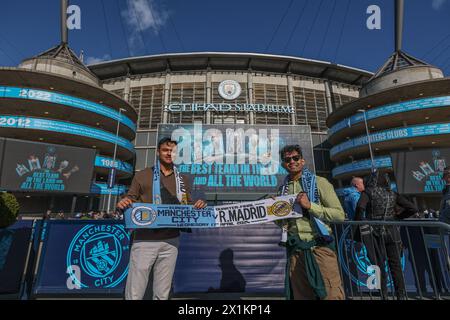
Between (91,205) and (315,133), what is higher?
(315,133)

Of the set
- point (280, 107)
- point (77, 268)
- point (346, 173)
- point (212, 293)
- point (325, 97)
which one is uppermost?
point (325, 97)

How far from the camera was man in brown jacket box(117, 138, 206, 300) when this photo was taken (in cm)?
251

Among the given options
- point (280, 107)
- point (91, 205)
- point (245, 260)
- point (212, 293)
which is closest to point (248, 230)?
point (245, 260)

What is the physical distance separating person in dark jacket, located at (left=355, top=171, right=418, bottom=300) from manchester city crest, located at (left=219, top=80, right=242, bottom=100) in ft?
Result: 117

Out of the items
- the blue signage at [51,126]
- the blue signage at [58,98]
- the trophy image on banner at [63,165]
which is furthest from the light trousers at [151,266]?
the blue signage at [58,98]

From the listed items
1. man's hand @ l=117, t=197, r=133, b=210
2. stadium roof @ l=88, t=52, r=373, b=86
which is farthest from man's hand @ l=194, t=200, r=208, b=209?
stadium roof @ l=88, t=52, r=373, b=86

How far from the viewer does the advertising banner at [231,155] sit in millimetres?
24000

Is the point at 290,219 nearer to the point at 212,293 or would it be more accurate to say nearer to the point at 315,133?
the point at 212,293

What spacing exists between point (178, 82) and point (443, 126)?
35798mm

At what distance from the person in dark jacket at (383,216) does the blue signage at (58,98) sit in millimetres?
31189

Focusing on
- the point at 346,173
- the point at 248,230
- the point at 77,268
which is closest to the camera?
the point at 77,268

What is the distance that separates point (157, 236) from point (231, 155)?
73.7 feet
